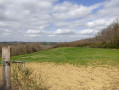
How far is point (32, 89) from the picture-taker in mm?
3609

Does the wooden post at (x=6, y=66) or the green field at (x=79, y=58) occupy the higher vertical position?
the wooden post at (x=6, y=66)

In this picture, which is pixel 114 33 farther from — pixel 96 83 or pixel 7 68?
pixel 7 68

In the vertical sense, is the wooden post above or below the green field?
above

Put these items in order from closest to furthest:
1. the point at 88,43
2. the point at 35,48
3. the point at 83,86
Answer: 1. the point at 83,86
2. the point at 35,48
3. the point at 88,43

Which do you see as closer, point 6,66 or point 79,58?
point 6,66

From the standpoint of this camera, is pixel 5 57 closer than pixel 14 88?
Yes

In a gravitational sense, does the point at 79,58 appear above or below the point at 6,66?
below

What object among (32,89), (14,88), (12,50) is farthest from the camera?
(12,50)

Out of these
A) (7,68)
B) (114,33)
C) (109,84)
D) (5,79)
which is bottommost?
(109,84)

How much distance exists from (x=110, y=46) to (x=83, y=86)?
25.3 meters

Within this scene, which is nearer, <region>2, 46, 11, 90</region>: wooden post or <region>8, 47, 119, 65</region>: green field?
<region>2, 46, 11, 90</region>: wooden post

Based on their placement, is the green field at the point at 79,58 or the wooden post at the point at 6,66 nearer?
the wooden post at the point at 6,66

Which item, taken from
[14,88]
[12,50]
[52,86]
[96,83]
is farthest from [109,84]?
[12,50]

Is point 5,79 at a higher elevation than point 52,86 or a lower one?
higher
